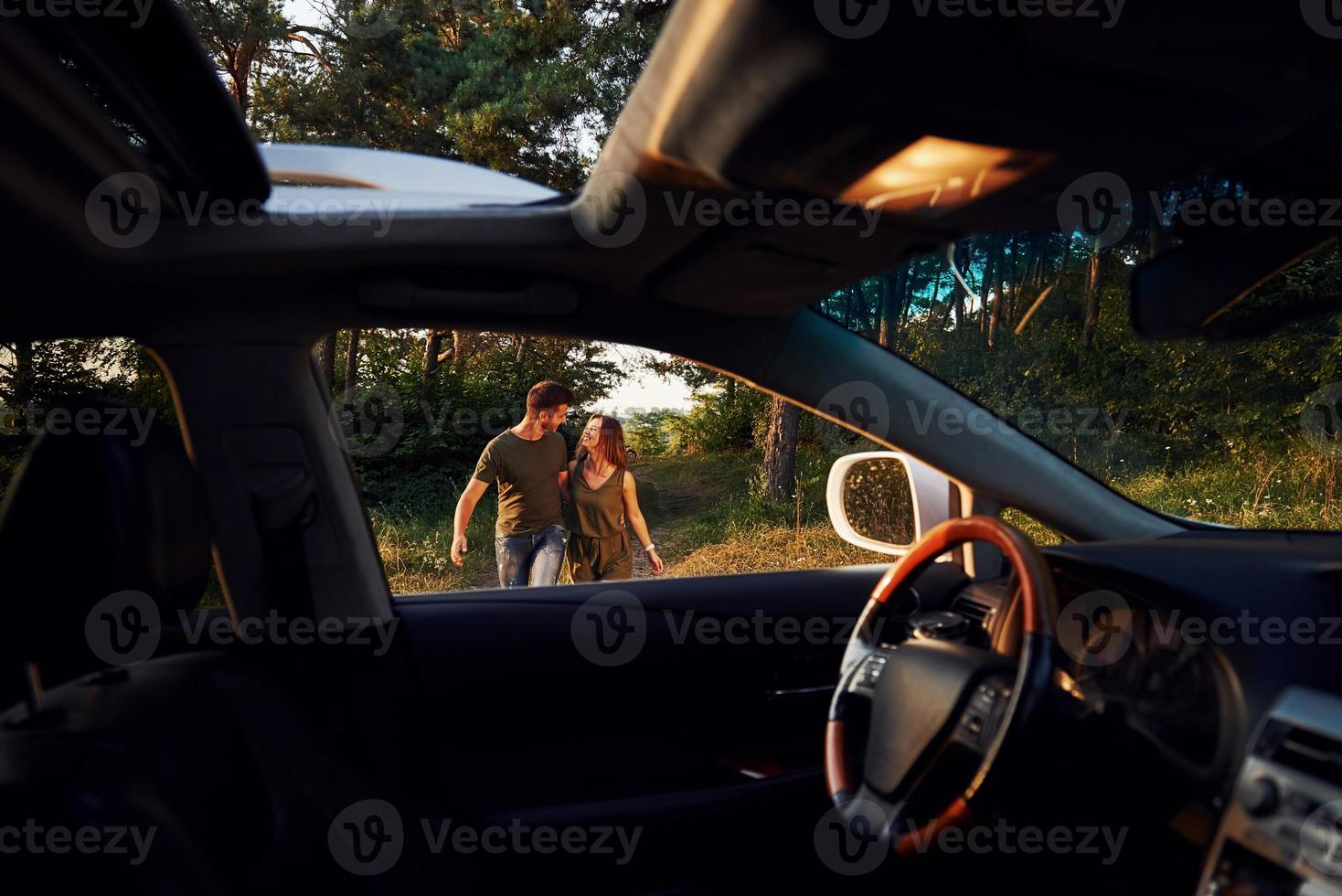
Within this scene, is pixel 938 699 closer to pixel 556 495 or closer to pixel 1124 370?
pixel 556 495

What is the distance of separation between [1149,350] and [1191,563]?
5071 mm

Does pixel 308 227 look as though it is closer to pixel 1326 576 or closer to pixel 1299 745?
pixel 1299 745

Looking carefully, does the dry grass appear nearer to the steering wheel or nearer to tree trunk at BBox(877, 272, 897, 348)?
tree trunk at BBox(877, 272, 897, 348)

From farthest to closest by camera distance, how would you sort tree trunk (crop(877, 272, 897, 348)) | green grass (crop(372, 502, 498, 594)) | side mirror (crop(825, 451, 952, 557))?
green grass (crop(372, 502, 498, 594)), tree trunk (crop(877, 272, 897, 348)), side mirror (crop(825, 451, 952, 557))

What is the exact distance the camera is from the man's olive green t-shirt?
16.8 ft

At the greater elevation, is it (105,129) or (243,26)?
(243,26)

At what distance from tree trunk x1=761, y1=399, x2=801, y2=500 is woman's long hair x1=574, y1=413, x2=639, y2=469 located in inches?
194

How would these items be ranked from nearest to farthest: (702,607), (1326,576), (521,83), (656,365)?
(1326,576) < (702,607) < (656,365) < (521,83)

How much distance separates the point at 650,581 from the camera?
2.53 metres

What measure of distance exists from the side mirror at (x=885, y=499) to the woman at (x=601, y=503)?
225 cm

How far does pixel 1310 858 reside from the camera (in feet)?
3.92

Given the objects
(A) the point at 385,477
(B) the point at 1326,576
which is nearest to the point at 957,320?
(B) the point at 1326,576

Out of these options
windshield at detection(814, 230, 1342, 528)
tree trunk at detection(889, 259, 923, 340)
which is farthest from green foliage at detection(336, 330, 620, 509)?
tree trunk at detection(889, 259, 923, 340)

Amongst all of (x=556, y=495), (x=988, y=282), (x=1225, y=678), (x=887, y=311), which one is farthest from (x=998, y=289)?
(x=1225, y=678)
